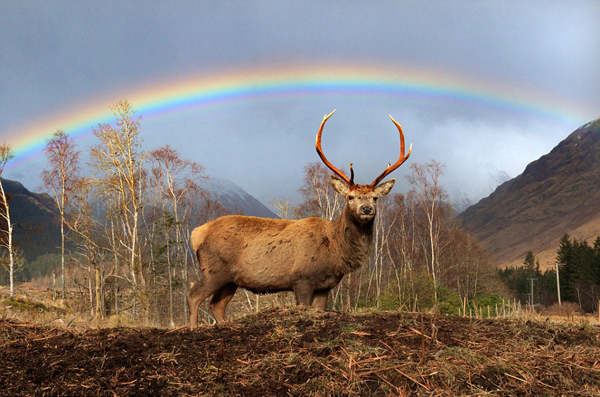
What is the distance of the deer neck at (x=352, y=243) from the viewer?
7.81m

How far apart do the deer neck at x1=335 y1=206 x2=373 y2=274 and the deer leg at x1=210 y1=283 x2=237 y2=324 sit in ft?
6.61

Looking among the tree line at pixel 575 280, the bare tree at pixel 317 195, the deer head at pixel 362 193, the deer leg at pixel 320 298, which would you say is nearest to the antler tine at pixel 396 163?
the deer head at pixel 362 193

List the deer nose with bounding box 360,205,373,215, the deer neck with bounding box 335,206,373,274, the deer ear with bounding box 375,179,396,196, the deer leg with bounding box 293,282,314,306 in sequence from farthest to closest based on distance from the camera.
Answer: the deer ear with bounding box 375,179,396,196 → the deer neck with bounding box 335,206,373,274 → the deer leg with bounding box 293,282,314,306 → the deer nose with bounding box 360,205,373,215

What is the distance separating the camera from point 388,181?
8.16 metres

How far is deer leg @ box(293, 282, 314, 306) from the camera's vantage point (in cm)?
750

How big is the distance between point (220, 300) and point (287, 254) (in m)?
1.49

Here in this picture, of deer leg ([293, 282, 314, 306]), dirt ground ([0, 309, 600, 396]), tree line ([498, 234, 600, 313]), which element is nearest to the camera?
dirt ground ([0, 309, 600, 396])

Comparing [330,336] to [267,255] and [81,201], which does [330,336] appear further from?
[81,201]

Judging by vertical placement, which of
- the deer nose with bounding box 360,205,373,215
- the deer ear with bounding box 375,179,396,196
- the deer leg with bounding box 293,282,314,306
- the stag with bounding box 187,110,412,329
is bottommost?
the deer leg with bounding box 293,282,314,306

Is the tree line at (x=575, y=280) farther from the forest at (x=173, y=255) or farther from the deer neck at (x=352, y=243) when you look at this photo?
Result: the deer neck at (x=352, y=243)

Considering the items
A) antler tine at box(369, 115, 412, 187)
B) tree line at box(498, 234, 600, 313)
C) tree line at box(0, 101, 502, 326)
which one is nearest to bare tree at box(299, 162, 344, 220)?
tree line at box(0, 101, 502, 326)

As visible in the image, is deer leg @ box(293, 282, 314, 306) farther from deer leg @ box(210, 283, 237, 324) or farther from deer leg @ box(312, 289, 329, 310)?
deer leg @ box(210, 283, 237, 324)

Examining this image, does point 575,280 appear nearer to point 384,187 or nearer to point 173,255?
point 173,255

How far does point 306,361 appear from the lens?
3.70 meters
